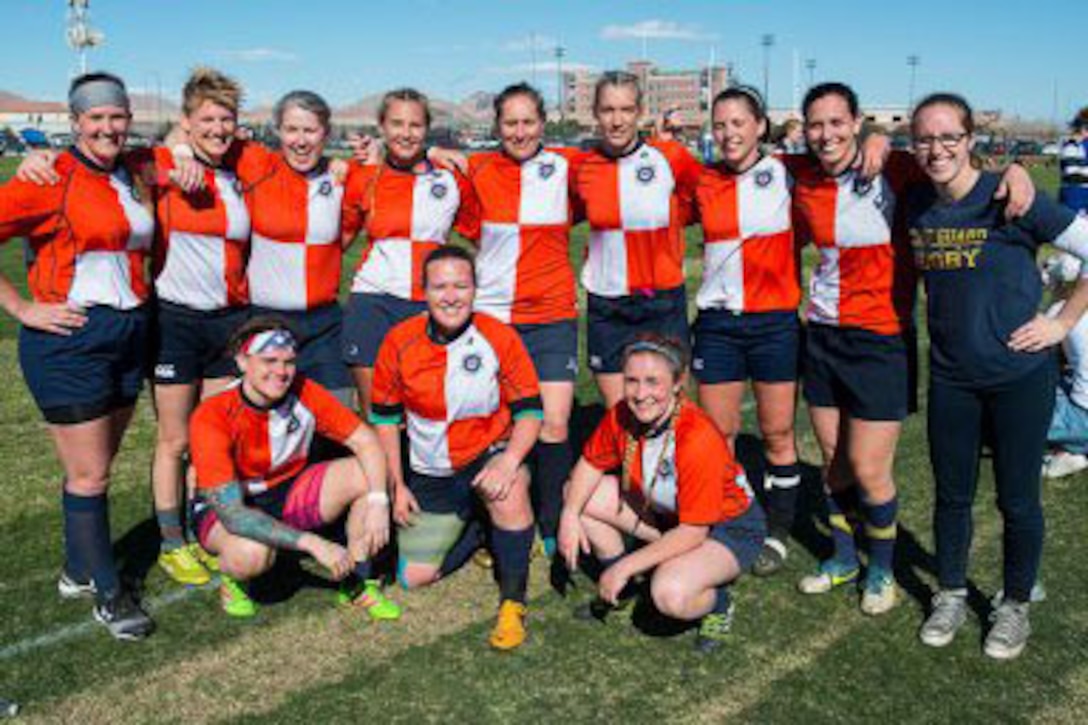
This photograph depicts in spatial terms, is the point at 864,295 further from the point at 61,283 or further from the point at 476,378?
the point at 61,283

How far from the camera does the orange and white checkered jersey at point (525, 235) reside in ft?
14.6

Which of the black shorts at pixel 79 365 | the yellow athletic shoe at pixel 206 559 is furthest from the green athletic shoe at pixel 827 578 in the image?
the black shorts at pixel 79 365

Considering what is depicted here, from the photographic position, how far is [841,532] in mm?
4215

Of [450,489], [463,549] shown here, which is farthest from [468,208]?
[463,549]

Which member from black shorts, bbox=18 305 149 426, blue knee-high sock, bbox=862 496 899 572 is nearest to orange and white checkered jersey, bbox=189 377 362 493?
black shorts, bbox=18 305 149 426

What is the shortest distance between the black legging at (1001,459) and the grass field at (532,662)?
36 centimetres

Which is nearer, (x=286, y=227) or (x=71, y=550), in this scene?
(x=71, y=550)

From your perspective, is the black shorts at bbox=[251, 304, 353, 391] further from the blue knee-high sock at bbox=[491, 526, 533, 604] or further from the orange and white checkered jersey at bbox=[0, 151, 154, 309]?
the blue knee-high sock at bbox=[491, 526, 533, 604]

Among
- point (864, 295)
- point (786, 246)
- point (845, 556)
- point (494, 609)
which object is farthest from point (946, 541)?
point (494, 609)

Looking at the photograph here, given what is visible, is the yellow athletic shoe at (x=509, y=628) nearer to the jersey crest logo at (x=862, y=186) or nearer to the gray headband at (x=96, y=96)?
the jersey crest logo at (x=862, y=186)

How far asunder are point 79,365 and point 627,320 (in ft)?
7.59

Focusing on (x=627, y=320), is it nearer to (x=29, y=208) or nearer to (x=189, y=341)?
(x=189, y=341)

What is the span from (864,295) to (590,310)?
52.2 inches

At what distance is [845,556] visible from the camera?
421cm
